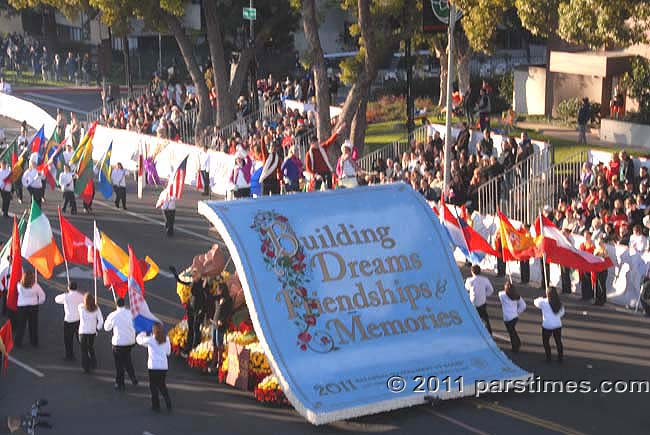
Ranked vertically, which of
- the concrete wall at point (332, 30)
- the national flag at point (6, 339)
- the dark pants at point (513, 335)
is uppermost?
the concrete wall at point (332, 30)

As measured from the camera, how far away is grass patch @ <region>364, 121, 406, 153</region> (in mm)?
38594

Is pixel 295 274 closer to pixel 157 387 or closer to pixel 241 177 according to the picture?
pixel 157 387

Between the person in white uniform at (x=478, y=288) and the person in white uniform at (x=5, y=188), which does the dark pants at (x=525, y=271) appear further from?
the person in white uniform at (x=5, y=188)

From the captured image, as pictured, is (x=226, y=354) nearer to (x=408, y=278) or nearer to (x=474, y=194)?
(x=408, y=278)

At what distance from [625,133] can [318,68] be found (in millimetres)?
9145

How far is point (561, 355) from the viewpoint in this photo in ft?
66.8

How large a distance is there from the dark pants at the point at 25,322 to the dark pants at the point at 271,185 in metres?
10.4

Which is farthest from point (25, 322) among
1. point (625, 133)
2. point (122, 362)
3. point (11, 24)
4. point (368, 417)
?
point (11, 24)

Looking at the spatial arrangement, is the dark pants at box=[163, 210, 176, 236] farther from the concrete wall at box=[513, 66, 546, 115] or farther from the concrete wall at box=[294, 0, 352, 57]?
the concrete wall at box=[294, 0, 352, 57]

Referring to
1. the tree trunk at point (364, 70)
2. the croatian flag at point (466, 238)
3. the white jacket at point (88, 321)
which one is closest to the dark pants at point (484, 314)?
the croatian flag at point (466, 238)

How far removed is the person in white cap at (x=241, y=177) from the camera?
31.4 metres

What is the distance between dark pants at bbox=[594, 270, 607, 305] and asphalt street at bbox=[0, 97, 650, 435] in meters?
0.20

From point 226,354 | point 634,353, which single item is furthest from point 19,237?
point 634,353

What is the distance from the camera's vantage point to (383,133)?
4047 centimetres
